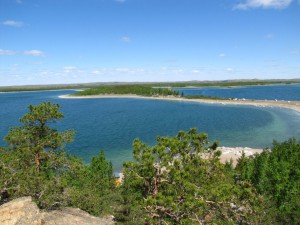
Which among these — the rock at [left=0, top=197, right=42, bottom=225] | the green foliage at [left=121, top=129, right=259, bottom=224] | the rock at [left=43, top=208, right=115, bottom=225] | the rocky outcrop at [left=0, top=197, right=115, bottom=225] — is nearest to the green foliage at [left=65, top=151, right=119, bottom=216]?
the rock at [left=43, top=208, right=115, bottom=225]

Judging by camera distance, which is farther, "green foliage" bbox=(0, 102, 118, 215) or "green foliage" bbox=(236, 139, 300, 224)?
"green foliage" bbox=(236, 139, 300, 224)

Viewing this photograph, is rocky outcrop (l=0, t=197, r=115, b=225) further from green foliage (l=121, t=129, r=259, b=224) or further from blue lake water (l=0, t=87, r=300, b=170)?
blue lake water (l=0, t=87, r=300, b=170)

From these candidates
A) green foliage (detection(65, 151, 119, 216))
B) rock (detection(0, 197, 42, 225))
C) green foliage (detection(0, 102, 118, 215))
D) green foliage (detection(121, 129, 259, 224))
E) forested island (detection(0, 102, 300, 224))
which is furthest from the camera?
green foliage (detection(65, 151, 119, 216))

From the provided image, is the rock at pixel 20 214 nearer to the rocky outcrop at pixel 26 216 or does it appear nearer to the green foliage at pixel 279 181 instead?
the rocky outcrop at pixel 26 216

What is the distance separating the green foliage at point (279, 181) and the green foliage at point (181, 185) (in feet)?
35.9

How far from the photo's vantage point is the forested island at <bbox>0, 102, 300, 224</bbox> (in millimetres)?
15961

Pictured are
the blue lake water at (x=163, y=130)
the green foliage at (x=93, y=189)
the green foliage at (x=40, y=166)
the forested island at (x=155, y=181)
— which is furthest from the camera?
the blue lake water at (x=163, y=130)

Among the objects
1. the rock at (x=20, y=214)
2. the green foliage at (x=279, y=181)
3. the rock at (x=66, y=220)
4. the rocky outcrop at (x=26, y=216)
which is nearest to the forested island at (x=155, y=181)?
the green foliage at (x=279, y=181)

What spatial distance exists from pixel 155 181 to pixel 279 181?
21701mm

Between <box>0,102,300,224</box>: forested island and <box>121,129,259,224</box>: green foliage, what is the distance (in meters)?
0.05

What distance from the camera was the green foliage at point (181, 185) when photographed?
15.4 metres

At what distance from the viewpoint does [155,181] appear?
16.7 meters

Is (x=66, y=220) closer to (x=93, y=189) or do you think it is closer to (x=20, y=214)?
(x=20, y=214)

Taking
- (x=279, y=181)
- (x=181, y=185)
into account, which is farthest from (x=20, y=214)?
(x=279, y=181)
